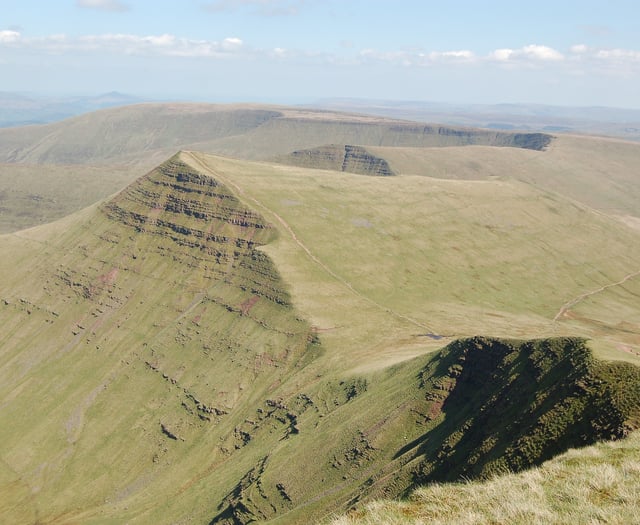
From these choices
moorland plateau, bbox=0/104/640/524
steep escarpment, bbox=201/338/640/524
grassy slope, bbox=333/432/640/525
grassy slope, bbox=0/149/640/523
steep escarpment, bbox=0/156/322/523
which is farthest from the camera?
steep escarpment, bbox=0/156/322/523

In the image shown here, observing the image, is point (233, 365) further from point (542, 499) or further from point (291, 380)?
point (542, 499)

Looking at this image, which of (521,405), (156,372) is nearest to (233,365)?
(156,372)

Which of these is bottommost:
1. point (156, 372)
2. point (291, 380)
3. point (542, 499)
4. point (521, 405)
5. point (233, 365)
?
point (156, 372)

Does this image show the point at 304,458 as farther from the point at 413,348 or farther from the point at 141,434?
the point at 141,434

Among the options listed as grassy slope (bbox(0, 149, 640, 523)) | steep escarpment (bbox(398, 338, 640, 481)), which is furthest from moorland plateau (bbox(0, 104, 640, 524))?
grassy slope (bbox(0, 149, 640, 523))

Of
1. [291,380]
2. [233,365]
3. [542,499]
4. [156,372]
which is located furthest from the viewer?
[156,372]

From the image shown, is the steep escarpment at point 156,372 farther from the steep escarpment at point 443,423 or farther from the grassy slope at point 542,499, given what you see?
the grassy slope at point 542,499

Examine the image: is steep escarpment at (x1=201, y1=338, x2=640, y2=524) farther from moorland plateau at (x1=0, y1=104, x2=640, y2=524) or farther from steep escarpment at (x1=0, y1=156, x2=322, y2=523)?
steep escarpment at (x1=0, y1=156, x2=322, y2=523)

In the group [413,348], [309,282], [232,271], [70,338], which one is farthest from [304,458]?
[70,338]
